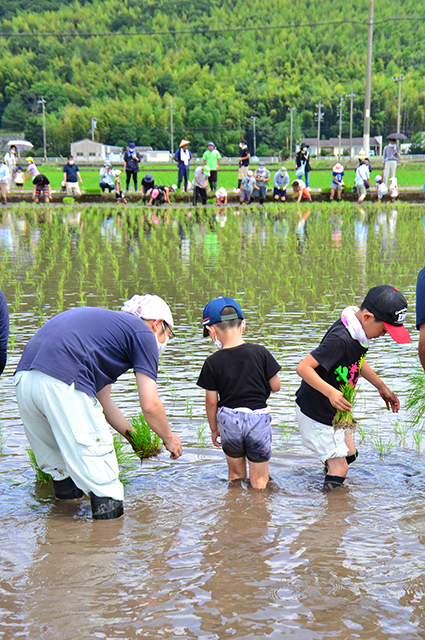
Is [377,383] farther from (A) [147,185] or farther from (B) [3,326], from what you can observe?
(A) [147,185]

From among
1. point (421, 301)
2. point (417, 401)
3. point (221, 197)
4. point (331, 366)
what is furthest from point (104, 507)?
point (221, 197)

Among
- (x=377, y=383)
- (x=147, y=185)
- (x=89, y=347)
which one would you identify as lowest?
(x=377, y=383)

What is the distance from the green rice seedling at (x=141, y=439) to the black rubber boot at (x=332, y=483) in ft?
3.22

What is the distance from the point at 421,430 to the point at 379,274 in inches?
210

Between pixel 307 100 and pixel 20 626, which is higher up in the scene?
pixel 307 100

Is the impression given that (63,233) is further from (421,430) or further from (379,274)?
(421,430)

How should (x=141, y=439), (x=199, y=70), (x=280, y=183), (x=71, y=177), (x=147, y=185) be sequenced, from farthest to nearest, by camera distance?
(x=199, y=70)
(x=71, y=177)
(x=280, y=183)
(x=147, y=185)
(x=141, y=439)

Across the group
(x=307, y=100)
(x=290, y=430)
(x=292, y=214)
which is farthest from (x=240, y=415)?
(x=307, y=100)

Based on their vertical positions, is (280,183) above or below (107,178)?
below

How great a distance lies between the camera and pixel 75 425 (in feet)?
9.96

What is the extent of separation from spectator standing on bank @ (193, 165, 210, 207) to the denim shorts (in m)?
16.9

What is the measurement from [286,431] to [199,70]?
165209 millimetres

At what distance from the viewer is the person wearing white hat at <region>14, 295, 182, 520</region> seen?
3029mm

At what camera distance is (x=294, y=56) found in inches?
6545
